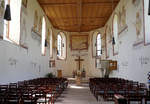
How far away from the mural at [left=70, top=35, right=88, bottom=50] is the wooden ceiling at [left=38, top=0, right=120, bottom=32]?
5.48 m

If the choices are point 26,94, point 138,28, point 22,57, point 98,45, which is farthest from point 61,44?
point 26,94

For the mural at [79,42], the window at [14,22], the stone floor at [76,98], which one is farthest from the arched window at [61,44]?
the stone floor at [76,98]

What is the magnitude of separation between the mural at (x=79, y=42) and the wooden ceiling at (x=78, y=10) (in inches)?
216

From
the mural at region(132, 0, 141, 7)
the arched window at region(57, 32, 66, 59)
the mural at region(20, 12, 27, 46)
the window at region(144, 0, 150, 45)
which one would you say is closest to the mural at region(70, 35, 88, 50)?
the arched window at region(57, 32, 66, 59)

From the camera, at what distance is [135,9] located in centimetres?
933

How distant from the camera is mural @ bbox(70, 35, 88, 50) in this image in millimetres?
24172

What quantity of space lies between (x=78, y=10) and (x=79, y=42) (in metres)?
10.0

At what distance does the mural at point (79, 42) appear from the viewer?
24172 mm

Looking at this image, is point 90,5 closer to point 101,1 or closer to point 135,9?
point 101,1

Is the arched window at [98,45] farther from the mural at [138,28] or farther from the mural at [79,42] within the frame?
the mural at [138,28]

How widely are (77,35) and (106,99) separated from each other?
18094mm

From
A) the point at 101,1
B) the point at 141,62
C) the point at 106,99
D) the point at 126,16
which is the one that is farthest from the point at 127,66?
the point at 101,1

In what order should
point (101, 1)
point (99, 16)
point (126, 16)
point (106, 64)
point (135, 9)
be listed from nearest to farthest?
point (135, 9) < point (126, 16) < point (101, 1) < point (106, 64) < point (99, 16)

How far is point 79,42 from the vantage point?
79.8 ft
